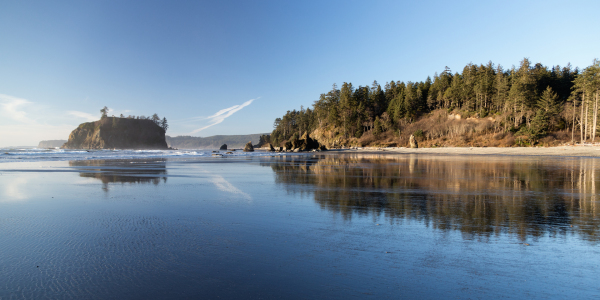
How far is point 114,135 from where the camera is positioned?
172375mm

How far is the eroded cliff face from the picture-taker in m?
168

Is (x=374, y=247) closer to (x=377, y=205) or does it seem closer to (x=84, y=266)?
(x=377, y=205)

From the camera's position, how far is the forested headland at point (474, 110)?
6059cm

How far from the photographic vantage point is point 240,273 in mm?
3631

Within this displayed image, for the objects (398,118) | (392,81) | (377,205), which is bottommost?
(377,205)

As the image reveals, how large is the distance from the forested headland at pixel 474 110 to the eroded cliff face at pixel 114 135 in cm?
11626

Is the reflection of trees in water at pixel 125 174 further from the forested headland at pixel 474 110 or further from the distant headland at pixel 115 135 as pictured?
the distant headland at pixel 115 135

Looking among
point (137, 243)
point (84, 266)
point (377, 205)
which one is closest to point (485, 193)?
point (377, 205)

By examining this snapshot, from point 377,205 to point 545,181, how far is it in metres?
9.85

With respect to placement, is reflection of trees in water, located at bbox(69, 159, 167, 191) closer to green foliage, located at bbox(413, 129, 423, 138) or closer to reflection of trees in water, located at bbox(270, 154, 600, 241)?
reflection of trees in water, located at bbox(270, 154, 600, 241)

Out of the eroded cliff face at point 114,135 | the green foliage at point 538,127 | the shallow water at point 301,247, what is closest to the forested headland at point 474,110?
the green foliage at point 538,127

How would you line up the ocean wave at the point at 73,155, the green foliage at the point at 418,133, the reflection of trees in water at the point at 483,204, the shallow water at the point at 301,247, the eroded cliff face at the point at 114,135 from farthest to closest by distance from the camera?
the eroded cliff face at the point at 114,135 → the green foliage at the point at 418,133 → the ocean wave at the point at 73,155 → the reflection of trees in water at the point at 483,204 → the shallow water at the point at 301,247

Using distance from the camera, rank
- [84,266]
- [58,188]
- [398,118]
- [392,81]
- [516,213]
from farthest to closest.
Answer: [392,81] < [398,118] < [58,188] < [516,213] < [84,266]

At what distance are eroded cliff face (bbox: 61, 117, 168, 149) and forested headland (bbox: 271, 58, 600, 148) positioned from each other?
116256 millimetres
